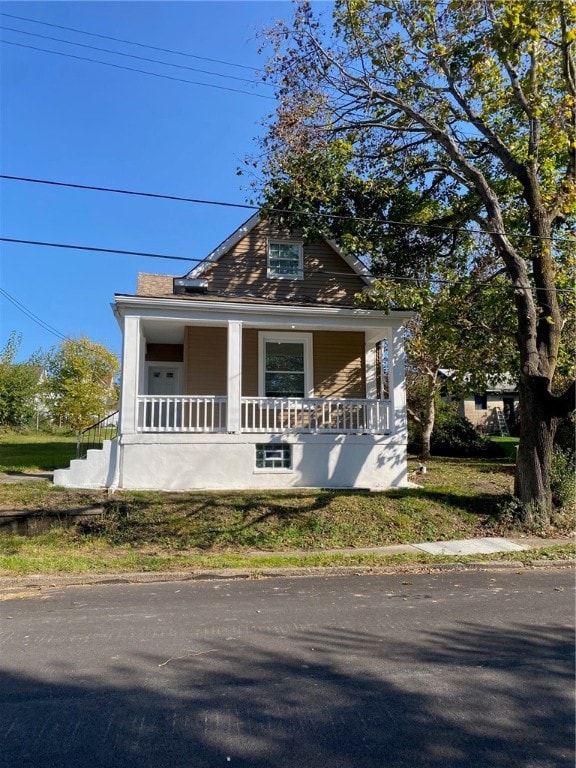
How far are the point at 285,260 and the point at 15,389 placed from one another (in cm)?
2168

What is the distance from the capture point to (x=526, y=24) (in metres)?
9.25

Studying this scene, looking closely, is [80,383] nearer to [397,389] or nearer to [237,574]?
[397,389]

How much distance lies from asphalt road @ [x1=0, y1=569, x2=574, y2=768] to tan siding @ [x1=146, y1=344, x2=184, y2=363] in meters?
10.2

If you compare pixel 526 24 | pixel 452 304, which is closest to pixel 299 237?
pixel 452 304

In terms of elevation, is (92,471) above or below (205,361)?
below

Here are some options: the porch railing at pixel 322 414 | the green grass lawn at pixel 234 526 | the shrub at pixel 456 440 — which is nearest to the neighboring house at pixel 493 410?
the shrub at pixel 456 440

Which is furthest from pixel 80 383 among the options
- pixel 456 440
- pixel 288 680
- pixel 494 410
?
pixel 494 410

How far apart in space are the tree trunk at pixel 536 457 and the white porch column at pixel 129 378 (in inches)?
328

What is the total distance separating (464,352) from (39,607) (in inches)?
494

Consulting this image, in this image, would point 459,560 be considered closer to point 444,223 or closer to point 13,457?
point 444,223

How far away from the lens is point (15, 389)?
100 ft

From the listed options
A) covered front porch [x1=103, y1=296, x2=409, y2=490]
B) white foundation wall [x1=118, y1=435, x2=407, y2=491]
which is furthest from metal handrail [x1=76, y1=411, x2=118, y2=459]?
white foundation wall [x1=118, y1=435, x2=407, y2=491]

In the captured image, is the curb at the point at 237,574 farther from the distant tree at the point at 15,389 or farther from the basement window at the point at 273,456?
the distant tree at the point at 15,389

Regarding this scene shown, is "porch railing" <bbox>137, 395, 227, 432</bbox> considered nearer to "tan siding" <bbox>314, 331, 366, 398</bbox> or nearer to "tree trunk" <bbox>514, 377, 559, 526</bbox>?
"tan siding" <bbox>314, 331, 366, 398</bbox>
